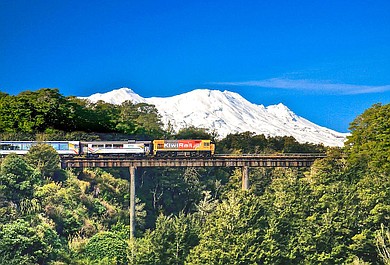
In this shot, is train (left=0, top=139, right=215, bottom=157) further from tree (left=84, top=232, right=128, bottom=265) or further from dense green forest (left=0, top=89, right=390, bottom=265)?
tree (left=84, top=232, right=128, bottom=265)

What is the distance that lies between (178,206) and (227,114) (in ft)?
239

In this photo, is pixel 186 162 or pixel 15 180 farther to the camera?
pixel 186 162

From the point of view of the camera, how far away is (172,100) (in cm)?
12950

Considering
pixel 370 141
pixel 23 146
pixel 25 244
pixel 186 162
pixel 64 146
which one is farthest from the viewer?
pixel 64 146

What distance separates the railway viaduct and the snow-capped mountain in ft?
194

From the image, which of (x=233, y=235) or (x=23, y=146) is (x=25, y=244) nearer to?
(x=233, y=235)

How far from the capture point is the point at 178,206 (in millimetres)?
49000

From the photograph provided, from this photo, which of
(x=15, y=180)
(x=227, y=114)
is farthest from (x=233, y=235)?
(x=227, y=114)

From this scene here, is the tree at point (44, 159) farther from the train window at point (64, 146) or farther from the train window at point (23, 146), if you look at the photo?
the train window at point (64, 146)

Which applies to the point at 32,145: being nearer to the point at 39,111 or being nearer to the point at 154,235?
the point at 39,111

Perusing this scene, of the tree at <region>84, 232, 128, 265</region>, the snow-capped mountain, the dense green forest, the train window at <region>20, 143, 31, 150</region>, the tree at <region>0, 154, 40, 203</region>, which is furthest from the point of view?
the snow-capped mountain

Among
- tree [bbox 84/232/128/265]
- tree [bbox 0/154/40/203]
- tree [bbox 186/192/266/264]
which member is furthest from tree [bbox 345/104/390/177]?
tree [bbox 0/154/40/203]

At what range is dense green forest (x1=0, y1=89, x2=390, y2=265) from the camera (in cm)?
2691

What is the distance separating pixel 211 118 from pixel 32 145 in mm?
76396
